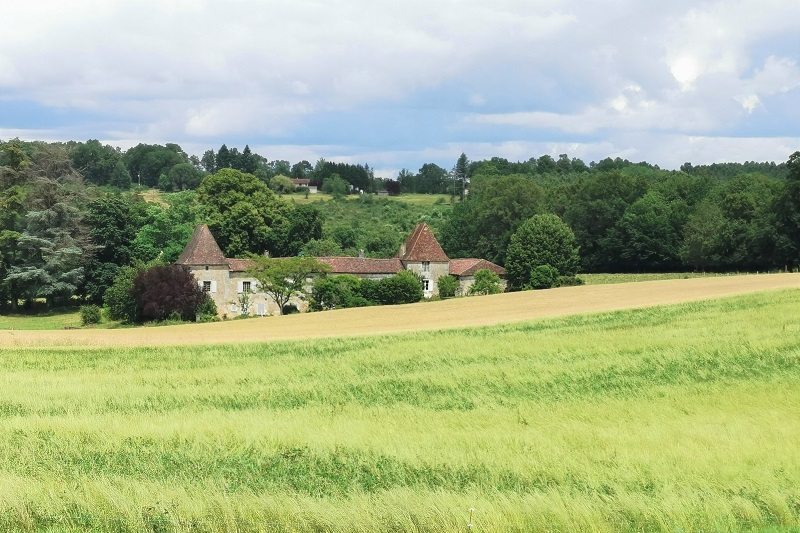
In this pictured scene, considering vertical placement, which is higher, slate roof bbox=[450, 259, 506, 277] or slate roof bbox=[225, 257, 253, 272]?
slate roof bbox=[225, 257, 253, 272]

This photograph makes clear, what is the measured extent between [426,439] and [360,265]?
61.2 m

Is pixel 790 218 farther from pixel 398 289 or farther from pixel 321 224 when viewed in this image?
pixel 321 224

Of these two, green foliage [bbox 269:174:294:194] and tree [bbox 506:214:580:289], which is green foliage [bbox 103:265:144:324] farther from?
green foliage [bbox 269:174:294:194]

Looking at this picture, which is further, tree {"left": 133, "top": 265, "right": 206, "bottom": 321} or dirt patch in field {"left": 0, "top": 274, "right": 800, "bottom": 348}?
tree {"left": 133, "top": 265, "right": 206, "bottom": 321}

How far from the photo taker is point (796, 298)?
43312 millimetres

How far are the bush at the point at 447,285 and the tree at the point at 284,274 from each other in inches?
466

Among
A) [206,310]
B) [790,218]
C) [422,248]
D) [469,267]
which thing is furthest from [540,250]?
[206,310]

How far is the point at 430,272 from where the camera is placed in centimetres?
8144

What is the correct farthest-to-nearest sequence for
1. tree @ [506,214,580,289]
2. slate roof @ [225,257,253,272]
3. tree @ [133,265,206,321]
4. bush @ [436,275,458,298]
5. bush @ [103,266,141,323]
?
1. tree @ [506,214,580,289]
2. bush @ [436,275,458,298]
3. slate roof @ [225,257,253,272]
4. bush @ [103,266,141,323]
5. tree @ [133,265,206,321]

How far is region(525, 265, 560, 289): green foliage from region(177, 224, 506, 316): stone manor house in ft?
19.1

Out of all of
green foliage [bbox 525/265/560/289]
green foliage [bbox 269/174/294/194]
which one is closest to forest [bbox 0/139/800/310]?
green foliage [bbox 525/265/560/289]

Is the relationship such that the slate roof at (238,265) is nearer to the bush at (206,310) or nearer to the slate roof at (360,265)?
the bush at (206,310)

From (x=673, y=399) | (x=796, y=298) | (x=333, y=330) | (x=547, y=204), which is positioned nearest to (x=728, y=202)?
(x=547, y=204)

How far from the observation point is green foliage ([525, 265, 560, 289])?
82438mm
